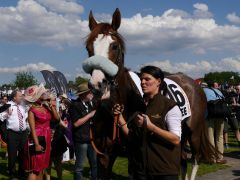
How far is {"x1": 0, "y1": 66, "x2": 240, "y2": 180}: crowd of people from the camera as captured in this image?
328cm

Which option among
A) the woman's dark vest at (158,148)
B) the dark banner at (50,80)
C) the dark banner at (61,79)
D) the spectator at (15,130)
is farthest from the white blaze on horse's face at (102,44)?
the dark banner at (61,79)

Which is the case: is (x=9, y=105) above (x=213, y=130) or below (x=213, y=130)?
above

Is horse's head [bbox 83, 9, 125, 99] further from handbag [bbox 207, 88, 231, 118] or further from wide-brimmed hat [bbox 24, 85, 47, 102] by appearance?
handbag [bbox 207, 88, 231, 118]

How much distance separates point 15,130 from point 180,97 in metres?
3.62

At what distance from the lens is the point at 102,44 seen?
170 inches

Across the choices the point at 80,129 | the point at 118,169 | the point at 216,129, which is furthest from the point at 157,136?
the point at 216,129

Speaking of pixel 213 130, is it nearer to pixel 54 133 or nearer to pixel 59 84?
pixel 54 133

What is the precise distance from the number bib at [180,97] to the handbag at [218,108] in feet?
9.34

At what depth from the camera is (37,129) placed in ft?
18.7

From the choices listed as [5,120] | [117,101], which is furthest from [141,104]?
[5,120]

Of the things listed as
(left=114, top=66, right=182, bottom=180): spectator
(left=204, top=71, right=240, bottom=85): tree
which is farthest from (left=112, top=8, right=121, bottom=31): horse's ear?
(left=204, top=71, right=240, bottom=85): tree

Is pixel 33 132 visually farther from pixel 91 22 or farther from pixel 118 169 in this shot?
pixel 118 169

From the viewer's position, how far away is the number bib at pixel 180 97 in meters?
6.29

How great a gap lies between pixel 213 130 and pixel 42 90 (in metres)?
5.64
